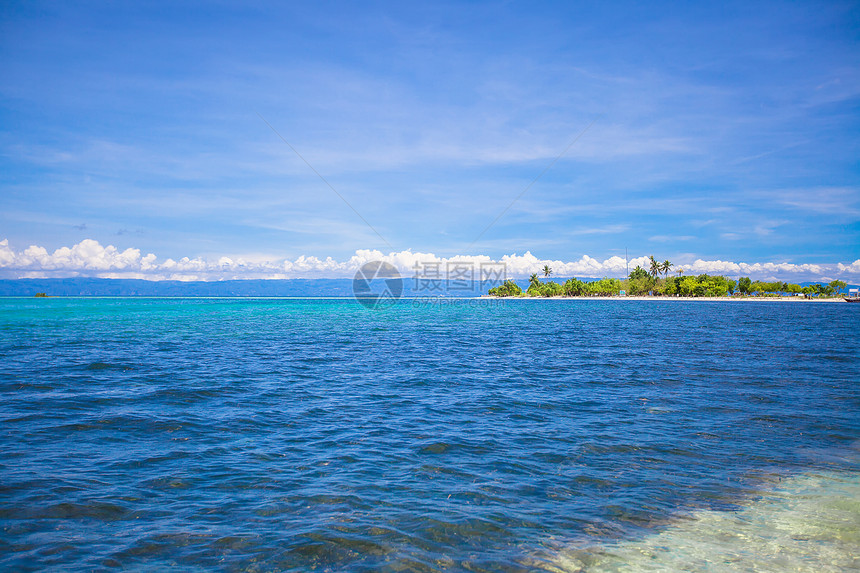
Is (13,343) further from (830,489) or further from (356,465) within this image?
(830,489)

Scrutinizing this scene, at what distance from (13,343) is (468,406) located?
1729 inches

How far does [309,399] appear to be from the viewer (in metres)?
19.8

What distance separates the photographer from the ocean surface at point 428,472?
8172 millimetres

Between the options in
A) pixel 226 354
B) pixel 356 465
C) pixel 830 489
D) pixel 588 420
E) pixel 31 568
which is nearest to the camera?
pixel 31 568

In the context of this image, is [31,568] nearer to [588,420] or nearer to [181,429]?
[181,429]

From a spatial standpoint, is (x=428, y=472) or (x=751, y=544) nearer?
(x=751, y=544)

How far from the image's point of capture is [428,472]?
38.3ft

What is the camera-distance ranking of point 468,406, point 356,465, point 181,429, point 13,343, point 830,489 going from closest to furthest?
point 830,489 < point 356,465 < point 181,429 < point 468,406 < point 13,343

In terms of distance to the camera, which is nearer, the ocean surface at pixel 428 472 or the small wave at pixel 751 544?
the small wave at pixel 751 544

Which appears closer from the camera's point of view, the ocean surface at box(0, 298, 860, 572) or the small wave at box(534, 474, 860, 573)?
the small wave at box(534, 474, 860, 573)

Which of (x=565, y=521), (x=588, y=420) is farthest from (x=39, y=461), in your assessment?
(x=588, y=420)

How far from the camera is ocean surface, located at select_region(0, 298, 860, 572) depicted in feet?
26.8

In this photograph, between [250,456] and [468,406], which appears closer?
[250,456]

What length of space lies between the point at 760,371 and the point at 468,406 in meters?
19.4
